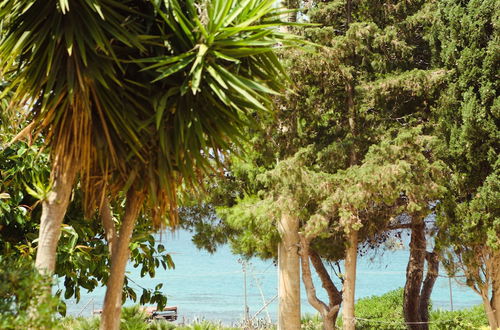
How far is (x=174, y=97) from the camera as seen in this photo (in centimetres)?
417

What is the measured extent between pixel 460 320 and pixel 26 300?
1071cm

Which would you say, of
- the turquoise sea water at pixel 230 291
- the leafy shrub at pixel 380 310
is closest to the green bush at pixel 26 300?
the leafy shrub at pixel 380 310

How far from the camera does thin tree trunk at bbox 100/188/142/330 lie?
444 cm

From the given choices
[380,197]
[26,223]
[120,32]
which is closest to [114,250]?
[120,32]

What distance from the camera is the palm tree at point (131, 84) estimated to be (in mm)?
3859

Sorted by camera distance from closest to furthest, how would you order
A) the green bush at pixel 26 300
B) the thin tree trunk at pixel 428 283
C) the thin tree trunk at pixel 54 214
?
the green bush at pixel 26 300
the thin tree trunk at pixel 54 214
the thin tree trunk at pixel 428 283

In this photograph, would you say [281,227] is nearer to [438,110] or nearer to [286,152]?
[286,152]

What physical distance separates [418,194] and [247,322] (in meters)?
4.88

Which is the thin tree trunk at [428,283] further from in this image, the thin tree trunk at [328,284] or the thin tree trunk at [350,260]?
the thin tree trunk at [350,260]

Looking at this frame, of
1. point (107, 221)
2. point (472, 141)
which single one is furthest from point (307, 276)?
point (107, 221)

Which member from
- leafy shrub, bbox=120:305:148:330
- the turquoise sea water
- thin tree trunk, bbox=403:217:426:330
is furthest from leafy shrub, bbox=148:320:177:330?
the turquoise sea water

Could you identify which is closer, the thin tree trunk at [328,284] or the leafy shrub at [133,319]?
the leafy shrub at [133,319]

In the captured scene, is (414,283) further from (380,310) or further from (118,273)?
(118,273)

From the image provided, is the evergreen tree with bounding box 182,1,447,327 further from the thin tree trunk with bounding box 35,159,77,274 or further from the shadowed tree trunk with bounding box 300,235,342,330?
the thin tree trunk with bounding box 35,159,77,274
